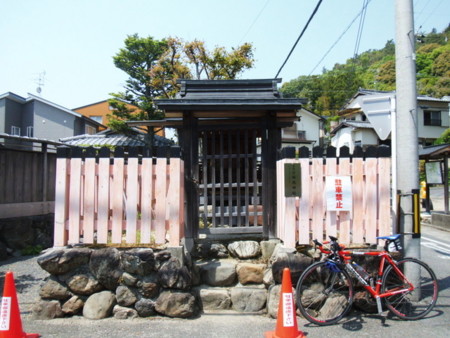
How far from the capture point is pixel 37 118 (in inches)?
1104

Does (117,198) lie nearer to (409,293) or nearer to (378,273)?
(378,273)

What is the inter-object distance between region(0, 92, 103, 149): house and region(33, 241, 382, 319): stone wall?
1057 inches

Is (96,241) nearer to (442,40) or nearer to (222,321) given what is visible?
(222,321)

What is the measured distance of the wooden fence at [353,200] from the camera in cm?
468

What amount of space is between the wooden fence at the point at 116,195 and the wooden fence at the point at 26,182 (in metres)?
5.06

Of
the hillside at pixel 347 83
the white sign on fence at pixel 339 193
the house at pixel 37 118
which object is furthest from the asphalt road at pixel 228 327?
the hillside at pixel 347 83

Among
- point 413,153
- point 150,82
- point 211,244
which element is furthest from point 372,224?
point 150,82

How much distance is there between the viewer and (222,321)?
4.40 metres

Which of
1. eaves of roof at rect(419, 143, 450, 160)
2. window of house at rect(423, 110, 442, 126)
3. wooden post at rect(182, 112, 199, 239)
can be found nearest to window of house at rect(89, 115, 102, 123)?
eaves of roof at rect(419, 143, 450, 160)

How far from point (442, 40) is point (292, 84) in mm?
43433

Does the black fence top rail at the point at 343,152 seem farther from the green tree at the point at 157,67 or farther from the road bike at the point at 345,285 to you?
the green tree at the point at 157,67

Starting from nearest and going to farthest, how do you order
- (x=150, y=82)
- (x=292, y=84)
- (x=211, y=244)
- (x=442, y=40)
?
(x=211, y=244) < (x=150, y=82) < (x=292, y=84) < (x=442, y=40)

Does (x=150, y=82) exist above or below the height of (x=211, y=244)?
above

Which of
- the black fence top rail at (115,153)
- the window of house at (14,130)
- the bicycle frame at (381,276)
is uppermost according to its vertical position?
the window of house at (14,130)
